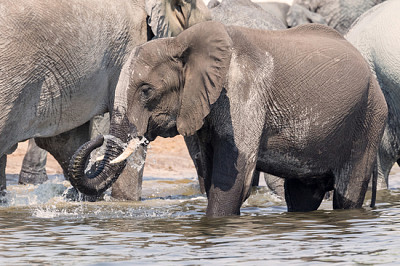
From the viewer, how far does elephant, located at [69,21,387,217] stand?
19.6ft

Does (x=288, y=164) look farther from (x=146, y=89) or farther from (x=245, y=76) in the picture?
(x=146, y=89)

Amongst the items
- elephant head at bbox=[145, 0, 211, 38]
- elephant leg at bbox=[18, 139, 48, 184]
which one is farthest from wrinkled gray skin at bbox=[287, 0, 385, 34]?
elephant head at bbox=[145, 0, 211, 38]

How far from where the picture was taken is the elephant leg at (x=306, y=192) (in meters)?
6.81

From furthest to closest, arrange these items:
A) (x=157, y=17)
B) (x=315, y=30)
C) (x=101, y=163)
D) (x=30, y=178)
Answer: (x=30, y=178) < (x=157, y=17) < (x=315, y=30) < (x=101, y=163)

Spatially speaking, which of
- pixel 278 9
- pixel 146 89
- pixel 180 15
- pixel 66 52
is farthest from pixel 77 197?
pixel 278 9

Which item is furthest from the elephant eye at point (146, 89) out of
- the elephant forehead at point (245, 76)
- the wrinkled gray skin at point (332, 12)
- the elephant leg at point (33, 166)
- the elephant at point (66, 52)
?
the wrinkled gray skin at point (332, 12)

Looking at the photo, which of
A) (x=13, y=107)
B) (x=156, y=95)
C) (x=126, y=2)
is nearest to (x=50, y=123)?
(x=13, y=107)

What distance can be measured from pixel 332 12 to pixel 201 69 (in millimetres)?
7486

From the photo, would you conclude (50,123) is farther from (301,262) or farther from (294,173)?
(301,262)

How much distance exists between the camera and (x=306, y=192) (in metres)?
6.84

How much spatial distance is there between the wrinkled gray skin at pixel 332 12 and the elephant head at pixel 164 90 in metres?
6.67

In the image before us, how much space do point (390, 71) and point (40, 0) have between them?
3008mm

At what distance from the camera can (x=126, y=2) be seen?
7.73m

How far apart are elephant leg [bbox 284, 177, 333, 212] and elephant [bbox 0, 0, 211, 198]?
1.67 metres
